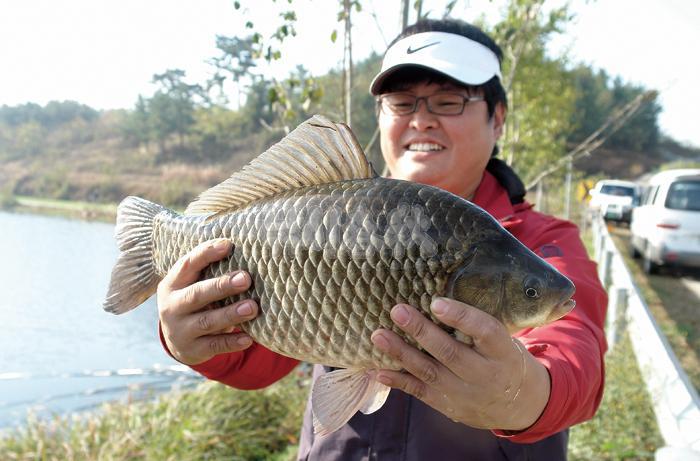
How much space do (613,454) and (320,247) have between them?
9.26ft

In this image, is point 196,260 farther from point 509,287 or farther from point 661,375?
point 661,375

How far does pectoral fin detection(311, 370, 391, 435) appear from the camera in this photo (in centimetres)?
124

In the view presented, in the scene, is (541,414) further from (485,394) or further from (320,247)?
(320,247)

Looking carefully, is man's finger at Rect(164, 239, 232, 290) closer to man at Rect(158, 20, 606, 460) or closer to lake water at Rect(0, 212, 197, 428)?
man at Rect(158, 20, 606, 460)

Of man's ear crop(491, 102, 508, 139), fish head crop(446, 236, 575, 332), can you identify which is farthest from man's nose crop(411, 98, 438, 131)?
fish head crop(446, 236, 575, 332)

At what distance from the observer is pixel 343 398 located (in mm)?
1252

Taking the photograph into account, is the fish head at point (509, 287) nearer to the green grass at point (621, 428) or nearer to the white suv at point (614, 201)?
the green grass at point (621, 428)

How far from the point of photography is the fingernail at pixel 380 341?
1.09 meters

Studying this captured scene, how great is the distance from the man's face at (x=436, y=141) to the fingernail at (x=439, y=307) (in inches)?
32.9

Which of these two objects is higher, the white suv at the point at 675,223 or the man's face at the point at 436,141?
the man's face at the point at 436,141

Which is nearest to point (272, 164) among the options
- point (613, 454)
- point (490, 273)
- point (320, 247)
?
point (320, 247)

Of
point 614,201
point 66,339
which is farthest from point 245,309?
point 614,201

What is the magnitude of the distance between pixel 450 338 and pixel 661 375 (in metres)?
3.07

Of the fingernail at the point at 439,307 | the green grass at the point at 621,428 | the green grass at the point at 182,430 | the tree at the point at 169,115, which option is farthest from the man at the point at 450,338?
the tree at the point at 169,115
